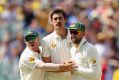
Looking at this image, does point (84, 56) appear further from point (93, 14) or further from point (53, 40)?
point (93, 14)

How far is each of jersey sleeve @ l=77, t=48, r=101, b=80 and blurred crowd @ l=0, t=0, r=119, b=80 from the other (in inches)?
214

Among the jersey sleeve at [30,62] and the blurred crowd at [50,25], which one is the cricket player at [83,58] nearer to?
the jersey sleeve at [30,62]

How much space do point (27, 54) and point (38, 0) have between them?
32.9 feet

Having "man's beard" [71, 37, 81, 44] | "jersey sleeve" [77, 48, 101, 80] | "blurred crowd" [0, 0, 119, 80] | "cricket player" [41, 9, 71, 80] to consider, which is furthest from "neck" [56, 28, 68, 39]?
"blurred crowd" [0, 0, 119, 80]

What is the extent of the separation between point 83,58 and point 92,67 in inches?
7.7

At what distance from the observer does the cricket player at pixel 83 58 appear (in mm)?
9930

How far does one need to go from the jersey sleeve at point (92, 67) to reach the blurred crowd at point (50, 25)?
5426 mm

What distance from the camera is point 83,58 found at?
9.98 m

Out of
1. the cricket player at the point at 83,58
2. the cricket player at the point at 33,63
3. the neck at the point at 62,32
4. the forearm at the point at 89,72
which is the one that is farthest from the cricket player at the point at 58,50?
the forearm at the point at 89,72

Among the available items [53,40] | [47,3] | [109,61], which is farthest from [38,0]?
[53,40]

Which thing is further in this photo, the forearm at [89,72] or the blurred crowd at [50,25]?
the blurred crowd at [50,25]

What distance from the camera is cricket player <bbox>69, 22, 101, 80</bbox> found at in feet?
32.6

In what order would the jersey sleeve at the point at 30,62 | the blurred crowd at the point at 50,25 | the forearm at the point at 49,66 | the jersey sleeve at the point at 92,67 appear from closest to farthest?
the jersey sleeve at the point at 92,67 → the forearm at the point at 49,66 → the jersey sleeve at the point at 30,62 → the blurred crowd at the point at 50,25

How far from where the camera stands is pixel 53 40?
1059 cm
